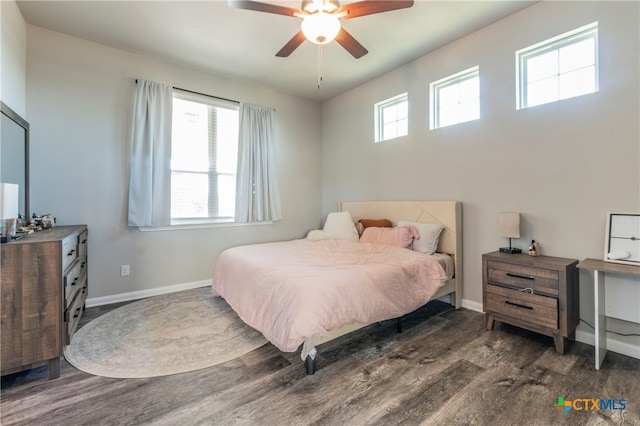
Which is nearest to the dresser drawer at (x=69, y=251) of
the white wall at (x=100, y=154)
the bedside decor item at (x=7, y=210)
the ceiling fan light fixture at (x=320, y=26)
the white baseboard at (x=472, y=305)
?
the bedside decor item at (x=7, y=210)

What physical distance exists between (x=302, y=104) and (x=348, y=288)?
3.82m

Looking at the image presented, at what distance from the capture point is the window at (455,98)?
315 centimetres

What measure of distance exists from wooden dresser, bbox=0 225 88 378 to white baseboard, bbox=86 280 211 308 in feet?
4.87

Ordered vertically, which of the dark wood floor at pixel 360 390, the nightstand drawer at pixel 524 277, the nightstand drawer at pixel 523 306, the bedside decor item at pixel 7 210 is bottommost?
the dark wood floor at pixel 360 390

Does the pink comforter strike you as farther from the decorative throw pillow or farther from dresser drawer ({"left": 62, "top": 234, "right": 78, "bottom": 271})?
dresser drawer ({"left": 62, "top": 234, "right": 78, "bottom": 271})

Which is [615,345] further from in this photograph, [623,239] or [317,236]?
[317,236]

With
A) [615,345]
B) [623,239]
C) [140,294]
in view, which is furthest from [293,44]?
[615,345]

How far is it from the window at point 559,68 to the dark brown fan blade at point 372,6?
160 cm

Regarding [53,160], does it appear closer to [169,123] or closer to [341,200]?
Result: [169,123]

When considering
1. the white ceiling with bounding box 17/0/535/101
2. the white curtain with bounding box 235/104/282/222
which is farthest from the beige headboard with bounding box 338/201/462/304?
the white ceiling with bounding box 17/0/535/101

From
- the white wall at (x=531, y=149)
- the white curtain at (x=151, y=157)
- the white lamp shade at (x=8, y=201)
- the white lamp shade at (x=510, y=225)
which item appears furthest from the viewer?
the white curtain at (x=151, y=157)

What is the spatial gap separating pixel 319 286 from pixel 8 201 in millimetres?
2066

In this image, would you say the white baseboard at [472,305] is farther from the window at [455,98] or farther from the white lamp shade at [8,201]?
the white lamp shade at [8,201]

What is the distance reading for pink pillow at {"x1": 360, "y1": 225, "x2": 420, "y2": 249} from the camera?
3.20m
